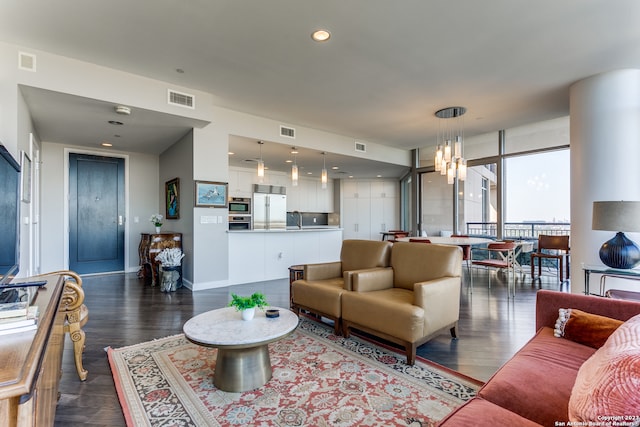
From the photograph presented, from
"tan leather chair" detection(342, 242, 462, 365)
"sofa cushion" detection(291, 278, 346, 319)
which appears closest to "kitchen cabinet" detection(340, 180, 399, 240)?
"sofa cushion" detection(291, 278, 346, 319)

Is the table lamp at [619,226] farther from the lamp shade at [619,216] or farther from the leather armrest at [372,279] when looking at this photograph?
the leather armrest at [372,279]

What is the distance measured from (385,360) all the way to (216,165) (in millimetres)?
3816

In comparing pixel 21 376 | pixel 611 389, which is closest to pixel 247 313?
pixel 21 376

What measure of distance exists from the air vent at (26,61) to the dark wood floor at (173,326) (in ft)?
9.00

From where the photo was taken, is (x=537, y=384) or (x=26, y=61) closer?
(x=537, y=384)

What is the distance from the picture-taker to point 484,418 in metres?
1.04

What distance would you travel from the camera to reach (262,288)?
4.85m

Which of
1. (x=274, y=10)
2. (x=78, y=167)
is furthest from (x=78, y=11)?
(x=78, y=167)

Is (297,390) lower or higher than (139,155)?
lower

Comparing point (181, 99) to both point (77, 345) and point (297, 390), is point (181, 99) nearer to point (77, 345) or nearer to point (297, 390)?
point (77, 345)

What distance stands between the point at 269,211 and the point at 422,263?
607 cm

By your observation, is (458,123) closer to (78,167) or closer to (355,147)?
(355,147)

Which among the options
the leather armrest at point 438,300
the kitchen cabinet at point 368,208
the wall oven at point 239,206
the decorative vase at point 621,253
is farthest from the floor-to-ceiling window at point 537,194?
the wall oven at point 239,206

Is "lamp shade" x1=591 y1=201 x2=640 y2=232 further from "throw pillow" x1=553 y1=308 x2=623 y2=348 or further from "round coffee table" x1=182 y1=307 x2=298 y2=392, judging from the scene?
"round coffee table" x1=182 y1=307 x2=298 y2=392
